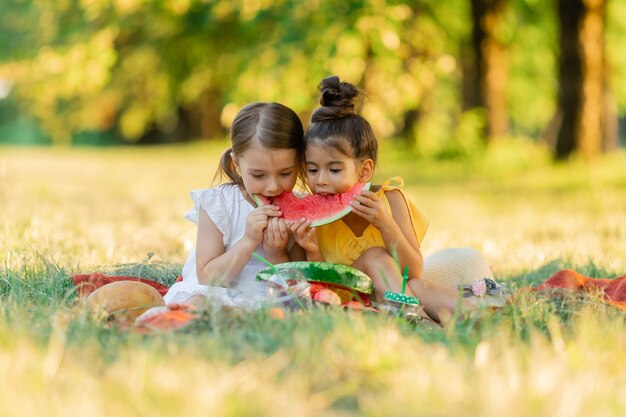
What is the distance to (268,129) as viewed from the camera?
13.9ft

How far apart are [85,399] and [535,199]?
8990mm

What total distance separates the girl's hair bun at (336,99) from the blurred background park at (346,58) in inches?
155

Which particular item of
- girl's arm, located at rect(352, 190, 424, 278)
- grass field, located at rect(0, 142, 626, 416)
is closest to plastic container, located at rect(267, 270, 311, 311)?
grass field, located at rect(0, 142, 626, 416)

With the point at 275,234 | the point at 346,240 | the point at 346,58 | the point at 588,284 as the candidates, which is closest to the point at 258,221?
the point at 275,234

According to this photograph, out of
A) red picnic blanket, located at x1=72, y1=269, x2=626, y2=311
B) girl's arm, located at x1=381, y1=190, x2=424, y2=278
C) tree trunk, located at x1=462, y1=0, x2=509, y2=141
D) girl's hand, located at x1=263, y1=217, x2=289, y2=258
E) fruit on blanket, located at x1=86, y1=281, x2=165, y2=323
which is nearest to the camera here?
fruit on blanket, located at x1=86, y1=281, x2=165, y2=323

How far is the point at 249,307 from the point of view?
3.56 m

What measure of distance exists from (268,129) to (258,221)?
17.1 inches

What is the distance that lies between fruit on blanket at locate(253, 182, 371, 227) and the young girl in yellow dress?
4cm

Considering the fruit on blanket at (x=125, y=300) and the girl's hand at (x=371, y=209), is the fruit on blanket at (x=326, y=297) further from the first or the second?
the fruit on blanket at (x=125, y=300)

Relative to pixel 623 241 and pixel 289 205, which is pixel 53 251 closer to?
pixel 289 205

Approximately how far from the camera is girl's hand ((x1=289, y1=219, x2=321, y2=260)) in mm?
4195

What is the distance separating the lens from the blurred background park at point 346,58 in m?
12.2

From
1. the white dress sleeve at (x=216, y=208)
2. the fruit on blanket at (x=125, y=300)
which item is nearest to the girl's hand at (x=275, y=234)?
the white dress sleeve at (x=216, y=208)

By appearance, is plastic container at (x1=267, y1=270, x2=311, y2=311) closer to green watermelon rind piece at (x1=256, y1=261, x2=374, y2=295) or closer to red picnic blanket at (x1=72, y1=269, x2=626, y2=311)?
green watermelon rind piece at (x1=256, y1=261, x2=374, y2=295)
